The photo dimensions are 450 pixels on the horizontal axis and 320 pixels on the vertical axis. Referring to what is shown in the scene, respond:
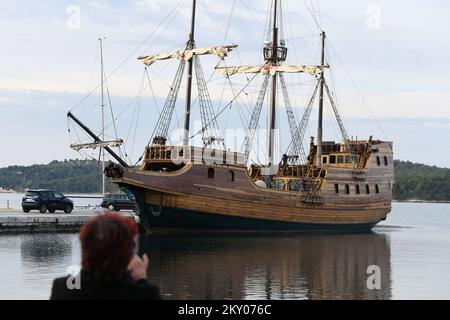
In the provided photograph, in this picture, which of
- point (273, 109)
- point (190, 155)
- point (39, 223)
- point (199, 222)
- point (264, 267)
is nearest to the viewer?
point (264, 267)

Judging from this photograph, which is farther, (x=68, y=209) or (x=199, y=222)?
(x=68, y=209)

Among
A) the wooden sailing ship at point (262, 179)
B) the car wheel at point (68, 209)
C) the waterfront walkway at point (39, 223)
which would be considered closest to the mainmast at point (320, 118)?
the wooden sailing ship at point (262, 179)

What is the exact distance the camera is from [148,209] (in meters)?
46.0

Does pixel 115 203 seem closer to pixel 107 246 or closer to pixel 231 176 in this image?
pixel 231 176

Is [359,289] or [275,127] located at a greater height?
[275,127]

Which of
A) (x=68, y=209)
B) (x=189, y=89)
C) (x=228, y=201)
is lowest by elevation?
(x=68, y=209)

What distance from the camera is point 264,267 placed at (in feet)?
102

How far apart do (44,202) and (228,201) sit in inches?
528

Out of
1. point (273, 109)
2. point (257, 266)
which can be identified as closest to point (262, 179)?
point (273, 109)

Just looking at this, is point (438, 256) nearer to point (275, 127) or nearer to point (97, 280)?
point (275, 127)

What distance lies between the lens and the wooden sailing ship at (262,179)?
45844mm

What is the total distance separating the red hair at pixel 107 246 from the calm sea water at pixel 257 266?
16.6 meters
